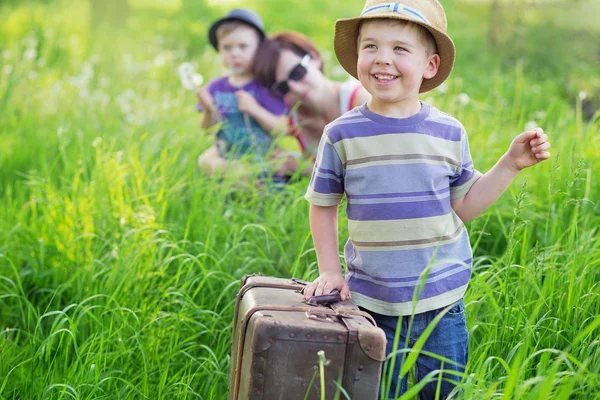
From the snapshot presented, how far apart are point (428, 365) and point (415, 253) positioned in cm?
33

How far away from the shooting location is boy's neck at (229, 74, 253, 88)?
503 cm

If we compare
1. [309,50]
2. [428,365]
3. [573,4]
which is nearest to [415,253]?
[428,365]

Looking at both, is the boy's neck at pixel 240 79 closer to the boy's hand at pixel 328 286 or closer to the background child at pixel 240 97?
the background child at pixel 240 97

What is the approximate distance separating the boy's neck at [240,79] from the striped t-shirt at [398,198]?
2.77 meters

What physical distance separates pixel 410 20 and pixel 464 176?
0.48 m

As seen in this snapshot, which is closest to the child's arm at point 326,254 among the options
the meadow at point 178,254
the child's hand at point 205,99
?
the meadow at point 178,254

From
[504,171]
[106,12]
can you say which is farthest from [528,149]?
[106,12]

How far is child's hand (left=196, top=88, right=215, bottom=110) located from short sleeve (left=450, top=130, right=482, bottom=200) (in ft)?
8.69

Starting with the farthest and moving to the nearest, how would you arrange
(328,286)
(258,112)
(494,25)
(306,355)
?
(494,25) → (258,112) → (328,286) → (306,355)

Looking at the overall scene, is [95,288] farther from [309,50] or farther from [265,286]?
[309,50]

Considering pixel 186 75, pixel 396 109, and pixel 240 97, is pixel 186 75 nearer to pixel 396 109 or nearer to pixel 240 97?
pixel 240 97

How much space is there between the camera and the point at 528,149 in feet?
7.46

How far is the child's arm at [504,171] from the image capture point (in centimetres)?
223

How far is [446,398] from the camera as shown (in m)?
2.24
